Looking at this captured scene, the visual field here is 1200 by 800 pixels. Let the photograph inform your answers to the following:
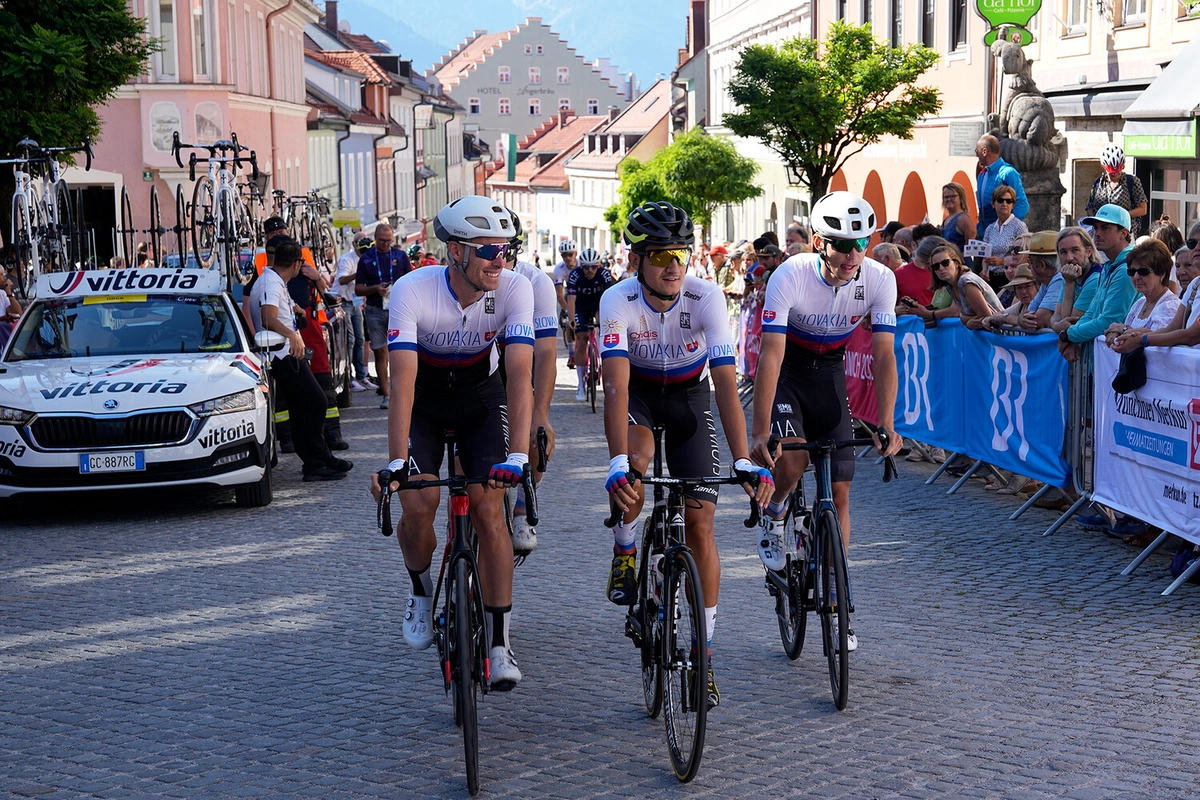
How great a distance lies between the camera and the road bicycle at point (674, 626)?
555cm

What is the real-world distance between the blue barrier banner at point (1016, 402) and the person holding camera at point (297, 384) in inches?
216

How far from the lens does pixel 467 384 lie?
640 cm

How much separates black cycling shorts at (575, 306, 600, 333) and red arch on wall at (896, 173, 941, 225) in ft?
57.9

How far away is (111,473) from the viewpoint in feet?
36.8

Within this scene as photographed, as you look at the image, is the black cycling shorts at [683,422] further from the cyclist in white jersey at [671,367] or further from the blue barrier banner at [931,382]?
the blue barrier banner at [931,382]

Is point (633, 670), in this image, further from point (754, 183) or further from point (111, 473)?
point (754, 183)

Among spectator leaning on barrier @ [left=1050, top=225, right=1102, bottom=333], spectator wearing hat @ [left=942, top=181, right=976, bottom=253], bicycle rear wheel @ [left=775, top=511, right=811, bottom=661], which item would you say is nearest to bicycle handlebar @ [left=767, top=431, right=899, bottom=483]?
bicycle rear wheel @ [left=775, top=511, right=811, bottom=661]

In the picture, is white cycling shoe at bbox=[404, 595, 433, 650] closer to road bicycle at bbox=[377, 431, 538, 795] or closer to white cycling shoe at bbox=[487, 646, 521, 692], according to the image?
road bicycle at bbox=[377, 431, 538, 795]

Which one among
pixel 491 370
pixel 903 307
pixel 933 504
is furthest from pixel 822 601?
pixel 903 307

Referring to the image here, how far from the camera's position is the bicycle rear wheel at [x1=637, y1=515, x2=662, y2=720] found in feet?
20.0

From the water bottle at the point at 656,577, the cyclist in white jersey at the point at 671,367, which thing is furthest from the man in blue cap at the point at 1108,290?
the water bottle at the point at 656,577

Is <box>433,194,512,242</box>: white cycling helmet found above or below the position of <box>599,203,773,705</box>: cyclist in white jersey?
above

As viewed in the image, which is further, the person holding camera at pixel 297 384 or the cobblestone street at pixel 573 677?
the person holding camera at pixel 297 384

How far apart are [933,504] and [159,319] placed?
21.3ft
